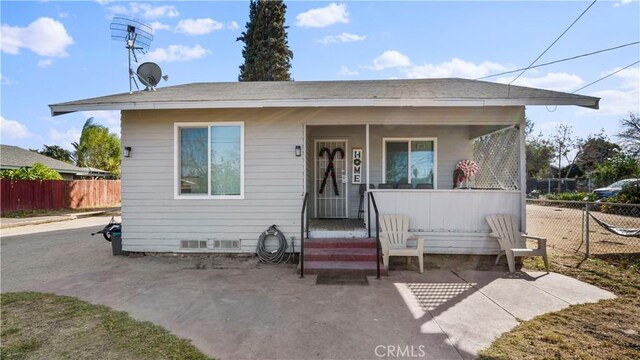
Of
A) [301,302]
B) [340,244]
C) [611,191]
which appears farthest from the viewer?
[611,191]

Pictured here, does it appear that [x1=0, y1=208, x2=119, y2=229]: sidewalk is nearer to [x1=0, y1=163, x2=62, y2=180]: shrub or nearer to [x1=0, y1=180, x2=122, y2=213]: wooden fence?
[x1=0, y1=180, x2=122, y2=213]: wooden fence

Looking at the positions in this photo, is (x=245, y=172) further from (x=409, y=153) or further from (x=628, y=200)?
(x=628, y=200)

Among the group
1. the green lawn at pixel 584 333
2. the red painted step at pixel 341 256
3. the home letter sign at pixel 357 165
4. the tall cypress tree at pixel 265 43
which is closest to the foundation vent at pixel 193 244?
the red painted step at pixel 341 256

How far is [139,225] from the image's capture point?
6.13 metres

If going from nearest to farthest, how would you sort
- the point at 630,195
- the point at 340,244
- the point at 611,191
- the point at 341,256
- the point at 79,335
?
the point at 79,335 < the point at 341,256 < the point at 340,244 < the point at 630,195 < the point at 611,191

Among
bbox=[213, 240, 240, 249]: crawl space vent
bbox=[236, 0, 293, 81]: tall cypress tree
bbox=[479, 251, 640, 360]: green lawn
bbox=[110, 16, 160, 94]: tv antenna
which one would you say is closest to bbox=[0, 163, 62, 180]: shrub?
bbox=[236, 0, 293, 81]: tall cypress tree

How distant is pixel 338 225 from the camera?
6.53 meters

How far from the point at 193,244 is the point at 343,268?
116 inches

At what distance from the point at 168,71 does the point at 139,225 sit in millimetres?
3399

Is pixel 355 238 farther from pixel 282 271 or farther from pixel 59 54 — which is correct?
pixel 59 54

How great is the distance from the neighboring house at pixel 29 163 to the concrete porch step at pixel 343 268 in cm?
2101

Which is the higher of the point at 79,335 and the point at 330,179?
the point at 330,179

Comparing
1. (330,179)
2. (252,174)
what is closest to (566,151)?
(330,179)

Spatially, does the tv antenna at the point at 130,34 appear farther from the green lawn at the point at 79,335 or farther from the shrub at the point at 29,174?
the shrub at the point at 29,174
